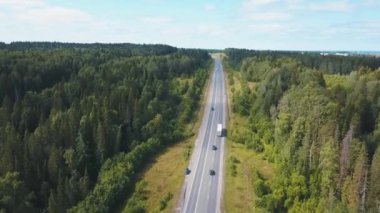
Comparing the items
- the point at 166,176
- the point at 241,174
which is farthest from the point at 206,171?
the point at 166,176

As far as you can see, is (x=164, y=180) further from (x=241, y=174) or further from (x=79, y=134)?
(x=79, y=134)

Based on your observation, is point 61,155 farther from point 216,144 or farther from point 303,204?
point 303,204

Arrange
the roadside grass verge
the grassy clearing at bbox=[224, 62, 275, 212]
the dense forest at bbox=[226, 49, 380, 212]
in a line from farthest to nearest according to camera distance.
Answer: the roadside grass verge < the grassy clearing at bbox=[224, 62, 275, 212] < the dense forest at bbox=[226, 49, 380, 212]

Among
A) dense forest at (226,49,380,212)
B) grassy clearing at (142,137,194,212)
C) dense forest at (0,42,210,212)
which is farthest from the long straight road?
dense forest at (226,49,380,212)

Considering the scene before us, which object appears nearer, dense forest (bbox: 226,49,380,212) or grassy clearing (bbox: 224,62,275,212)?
dense forest (bbox: 226,49,380,212)

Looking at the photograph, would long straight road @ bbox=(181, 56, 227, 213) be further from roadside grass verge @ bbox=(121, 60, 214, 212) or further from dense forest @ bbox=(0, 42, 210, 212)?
dense forest @ bbox=(0, 42, 210, 212)

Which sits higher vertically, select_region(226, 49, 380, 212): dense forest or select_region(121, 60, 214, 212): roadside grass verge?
select_region(226, 49, 380, 212): dense forest

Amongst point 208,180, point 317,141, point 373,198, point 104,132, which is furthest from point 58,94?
point 373,198

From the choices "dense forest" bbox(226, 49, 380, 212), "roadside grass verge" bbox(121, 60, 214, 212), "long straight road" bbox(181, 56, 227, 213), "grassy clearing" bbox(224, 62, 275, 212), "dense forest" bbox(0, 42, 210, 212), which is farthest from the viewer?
"dense forest" bbox(0, 42, 210, 212)
